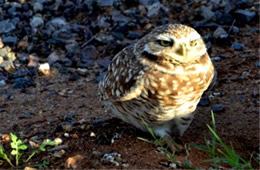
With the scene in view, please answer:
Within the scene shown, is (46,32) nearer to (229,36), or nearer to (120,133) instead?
(229,36)

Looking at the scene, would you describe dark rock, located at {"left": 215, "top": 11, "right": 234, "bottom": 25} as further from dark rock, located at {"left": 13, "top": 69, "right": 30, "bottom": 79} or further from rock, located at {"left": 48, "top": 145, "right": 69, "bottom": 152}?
rock, located at {"left": 48, "top": 145, "right": 69, "bottom": 152}

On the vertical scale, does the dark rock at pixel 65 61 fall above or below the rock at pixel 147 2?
below

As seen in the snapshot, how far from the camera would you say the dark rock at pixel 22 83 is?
6191 millimetres

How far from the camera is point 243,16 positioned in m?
7.01

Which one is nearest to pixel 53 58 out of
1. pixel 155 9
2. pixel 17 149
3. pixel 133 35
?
pixel 133 35

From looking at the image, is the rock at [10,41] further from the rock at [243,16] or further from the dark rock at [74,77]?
the rock at [243,16]

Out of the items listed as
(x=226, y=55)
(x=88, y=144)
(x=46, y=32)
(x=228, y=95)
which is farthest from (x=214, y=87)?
(x=46, y=32)

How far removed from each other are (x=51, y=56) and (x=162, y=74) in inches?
113

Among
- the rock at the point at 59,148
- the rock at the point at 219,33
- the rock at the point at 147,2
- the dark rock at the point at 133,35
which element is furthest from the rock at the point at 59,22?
the rock at the point at 59,148

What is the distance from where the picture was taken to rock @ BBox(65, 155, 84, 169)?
4.01 m

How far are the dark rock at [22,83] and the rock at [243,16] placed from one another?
9.19 feet

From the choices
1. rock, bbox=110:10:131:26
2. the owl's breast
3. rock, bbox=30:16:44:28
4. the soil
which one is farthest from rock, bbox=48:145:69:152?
rock, bbox=30:16:44:28

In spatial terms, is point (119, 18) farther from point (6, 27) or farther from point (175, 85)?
point (175, 85)

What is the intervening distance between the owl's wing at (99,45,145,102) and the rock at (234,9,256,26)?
9.22ft
